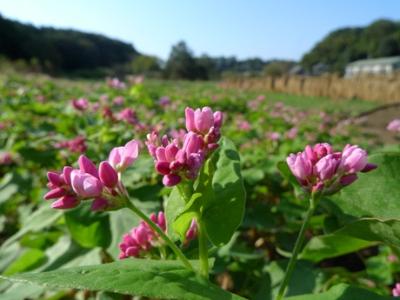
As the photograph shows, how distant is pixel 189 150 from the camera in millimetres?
1024

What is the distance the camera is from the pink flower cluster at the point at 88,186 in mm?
1006

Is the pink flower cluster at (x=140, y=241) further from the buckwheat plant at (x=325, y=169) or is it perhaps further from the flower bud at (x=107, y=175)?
the buckwheat plant at (x=325, y=169)

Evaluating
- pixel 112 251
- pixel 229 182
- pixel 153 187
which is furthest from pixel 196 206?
pixel 153 187

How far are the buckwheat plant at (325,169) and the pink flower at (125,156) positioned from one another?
1.14 ft

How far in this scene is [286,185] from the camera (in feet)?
10.7

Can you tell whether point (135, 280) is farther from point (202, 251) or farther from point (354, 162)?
point (354, 162)

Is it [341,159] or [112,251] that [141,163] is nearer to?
→ [112,251]

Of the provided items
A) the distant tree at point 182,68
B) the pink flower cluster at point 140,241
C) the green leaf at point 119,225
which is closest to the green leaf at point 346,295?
the pink flower cluster at point 140,241

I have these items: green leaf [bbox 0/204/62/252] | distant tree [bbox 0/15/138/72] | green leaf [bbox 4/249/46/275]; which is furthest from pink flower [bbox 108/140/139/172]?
distant tree [bbox 0/15/138/72]

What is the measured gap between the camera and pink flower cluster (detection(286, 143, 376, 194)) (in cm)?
104

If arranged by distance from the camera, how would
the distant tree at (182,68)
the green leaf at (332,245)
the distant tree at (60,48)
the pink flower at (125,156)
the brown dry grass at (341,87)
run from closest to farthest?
the pink flower at (125,156) → the green leaf at (332,245) → the brown dry grass at (341,87) → the distant tree at (182,68) → the distant tree at (60,48)

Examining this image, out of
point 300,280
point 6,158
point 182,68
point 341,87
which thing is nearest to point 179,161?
point 300,280

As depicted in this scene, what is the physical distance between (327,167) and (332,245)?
55 centimetres

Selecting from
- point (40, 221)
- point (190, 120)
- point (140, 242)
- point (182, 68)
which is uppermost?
point (190, 120)
